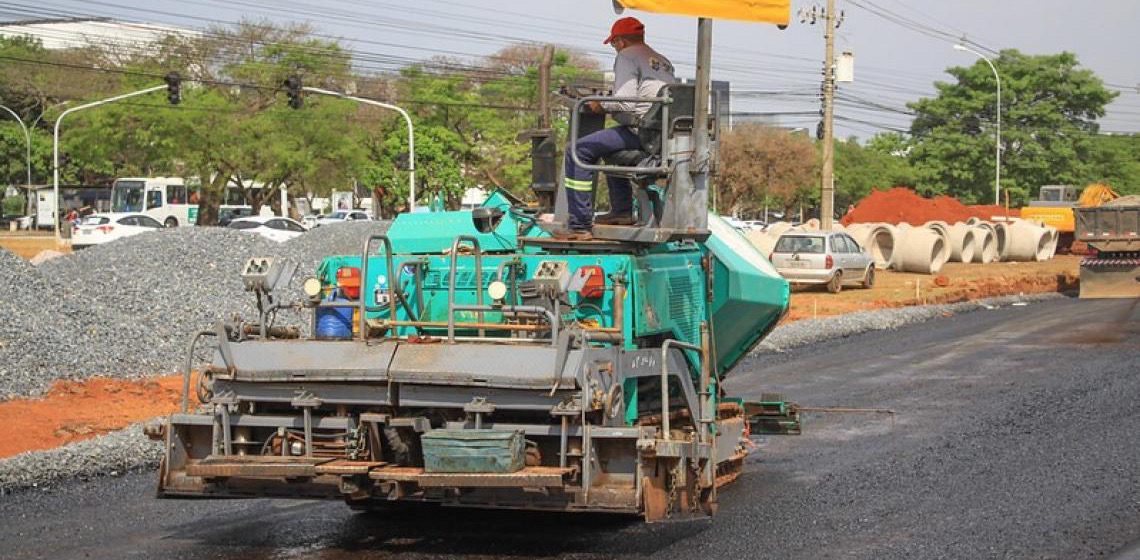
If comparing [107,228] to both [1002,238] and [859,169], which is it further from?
[859,169]

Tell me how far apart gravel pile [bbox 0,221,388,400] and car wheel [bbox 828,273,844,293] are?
1232 cm

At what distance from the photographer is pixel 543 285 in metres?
7.20

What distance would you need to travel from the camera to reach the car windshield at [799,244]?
3375 cm

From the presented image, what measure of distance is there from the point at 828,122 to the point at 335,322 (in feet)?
109

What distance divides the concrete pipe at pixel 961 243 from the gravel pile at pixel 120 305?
22.3 metres

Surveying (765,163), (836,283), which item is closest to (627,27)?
(836,283)

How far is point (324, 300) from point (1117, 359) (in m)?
13.5

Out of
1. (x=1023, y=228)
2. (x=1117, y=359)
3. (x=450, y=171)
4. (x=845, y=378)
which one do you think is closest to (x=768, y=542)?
(x=845, y=378)

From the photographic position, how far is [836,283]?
111 ft

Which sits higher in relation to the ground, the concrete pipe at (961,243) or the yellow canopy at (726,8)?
the yellow canopy at (726,8)

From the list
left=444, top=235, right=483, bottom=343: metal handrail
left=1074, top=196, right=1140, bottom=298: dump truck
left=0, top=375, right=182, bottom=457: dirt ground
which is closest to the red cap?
left=444, top=235, right=483, bottom=343: metal handrail

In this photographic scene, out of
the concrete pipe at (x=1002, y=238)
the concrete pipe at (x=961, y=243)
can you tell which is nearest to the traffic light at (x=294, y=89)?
the concrete pipe at (x=961, y=243)

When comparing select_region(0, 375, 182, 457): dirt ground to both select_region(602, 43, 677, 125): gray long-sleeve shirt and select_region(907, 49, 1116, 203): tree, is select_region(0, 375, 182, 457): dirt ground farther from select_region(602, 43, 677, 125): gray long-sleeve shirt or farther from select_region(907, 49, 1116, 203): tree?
select_region(907, 49, 1116, 203): tree

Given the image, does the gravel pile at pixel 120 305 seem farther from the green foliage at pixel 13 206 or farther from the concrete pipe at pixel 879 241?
the green foliage at pixel 13 206
